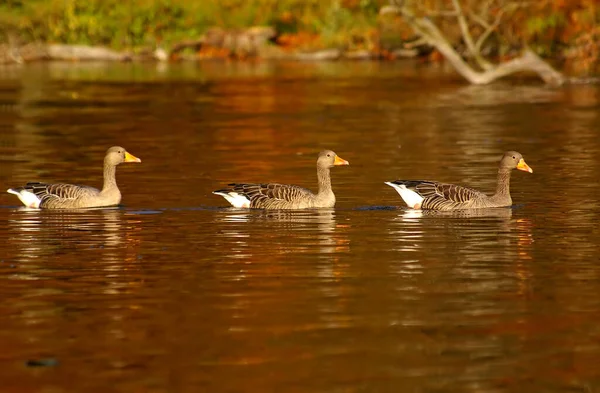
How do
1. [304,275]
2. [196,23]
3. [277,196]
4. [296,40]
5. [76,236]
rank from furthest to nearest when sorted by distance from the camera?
1. [196,23]
2. [296,40]
3. [277,196]
4. [76,236]
5. [304,275]

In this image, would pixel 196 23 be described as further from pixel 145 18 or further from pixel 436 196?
pixel 436 196

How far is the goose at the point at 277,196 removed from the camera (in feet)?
78.8

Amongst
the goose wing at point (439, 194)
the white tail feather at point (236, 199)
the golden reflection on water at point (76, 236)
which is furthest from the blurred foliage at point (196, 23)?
the golden reflection on water at point (76, 236)

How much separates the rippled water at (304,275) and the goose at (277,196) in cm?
28

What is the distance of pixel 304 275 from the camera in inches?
706

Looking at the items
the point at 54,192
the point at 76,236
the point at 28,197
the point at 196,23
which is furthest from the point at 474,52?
the point at 196,23

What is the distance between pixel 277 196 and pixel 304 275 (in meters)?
6.12

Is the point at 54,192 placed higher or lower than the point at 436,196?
higher

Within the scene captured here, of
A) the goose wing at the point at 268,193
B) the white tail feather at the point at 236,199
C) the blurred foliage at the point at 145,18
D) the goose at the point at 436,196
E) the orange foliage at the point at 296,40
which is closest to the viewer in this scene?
the goose at the point at 436,196

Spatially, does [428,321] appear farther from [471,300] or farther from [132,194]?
[132,194]

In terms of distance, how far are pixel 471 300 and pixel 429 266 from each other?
226cm

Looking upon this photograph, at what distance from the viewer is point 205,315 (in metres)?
15.6

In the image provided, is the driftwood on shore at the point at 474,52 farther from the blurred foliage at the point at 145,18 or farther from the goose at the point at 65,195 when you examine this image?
the blurred foliage at the point at 145,18

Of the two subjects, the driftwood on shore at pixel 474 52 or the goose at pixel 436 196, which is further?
the driftwood on shore at pixel 474 52
